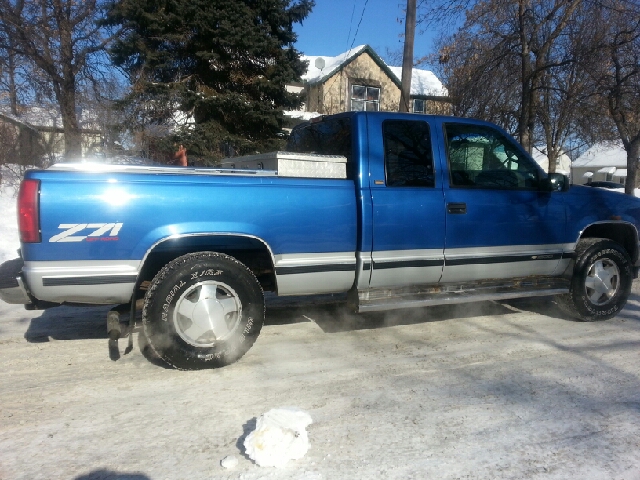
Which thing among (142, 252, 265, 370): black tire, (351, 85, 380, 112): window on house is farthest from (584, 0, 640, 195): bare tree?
(351, 85, 380, 112): window on house

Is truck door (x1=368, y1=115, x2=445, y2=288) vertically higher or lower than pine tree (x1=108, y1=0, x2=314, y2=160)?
lower

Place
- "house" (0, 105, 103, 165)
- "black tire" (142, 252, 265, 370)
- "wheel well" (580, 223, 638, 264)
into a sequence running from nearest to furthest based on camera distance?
"black tire" (142, 252, 265, 370) < "wheel well" (580, 223, 638, 264) < "house" (0, 105, 103, 165)

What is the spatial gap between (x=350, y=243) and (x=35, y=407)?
2588 millimetres

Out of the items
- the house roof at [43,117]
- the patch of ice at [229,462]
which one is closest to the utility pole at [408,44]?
the patch of ice at [229,462]

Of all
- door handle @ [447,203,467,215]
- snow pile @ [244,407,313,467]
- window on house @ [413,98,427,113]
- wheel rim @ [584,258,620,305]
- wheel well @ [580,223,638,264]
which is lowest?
snow pile @ [244,407,313,467]

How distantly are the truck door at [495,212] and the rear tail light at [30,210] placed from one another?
330 cm

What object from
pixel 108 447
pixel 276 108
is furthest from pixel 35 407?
pixel 276 108

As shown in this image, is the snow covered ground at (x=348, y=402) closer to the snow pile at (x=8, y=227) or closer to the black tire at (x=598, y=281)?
the black tire at (x=598, y=281)

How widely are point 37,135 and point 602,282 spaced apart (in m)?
17.5

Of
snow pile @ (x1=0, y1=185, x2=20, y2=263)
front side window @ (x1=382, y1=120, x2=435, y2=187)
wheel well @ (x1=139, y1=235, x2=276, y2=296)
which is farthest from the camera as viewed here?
snow pile @ (x1=0, y1=185, x2=20, y2=263)

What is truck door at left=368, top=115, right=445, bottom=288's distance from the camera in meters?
4.41

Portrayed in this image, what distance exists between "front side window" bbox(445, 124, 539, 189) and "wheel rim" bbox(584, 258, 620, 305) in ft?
3.93

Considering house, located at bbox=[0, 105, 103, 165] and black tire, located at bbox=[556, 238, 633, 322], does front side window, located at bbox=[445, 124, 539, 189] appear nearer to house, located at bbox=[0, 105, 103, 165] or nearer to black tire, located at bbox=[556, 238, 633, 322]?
black tire, located at bbox=[556, 238, 633, 322]

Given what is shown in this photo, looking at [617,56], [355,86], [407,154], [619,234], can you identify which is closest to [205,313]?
[407,154]
